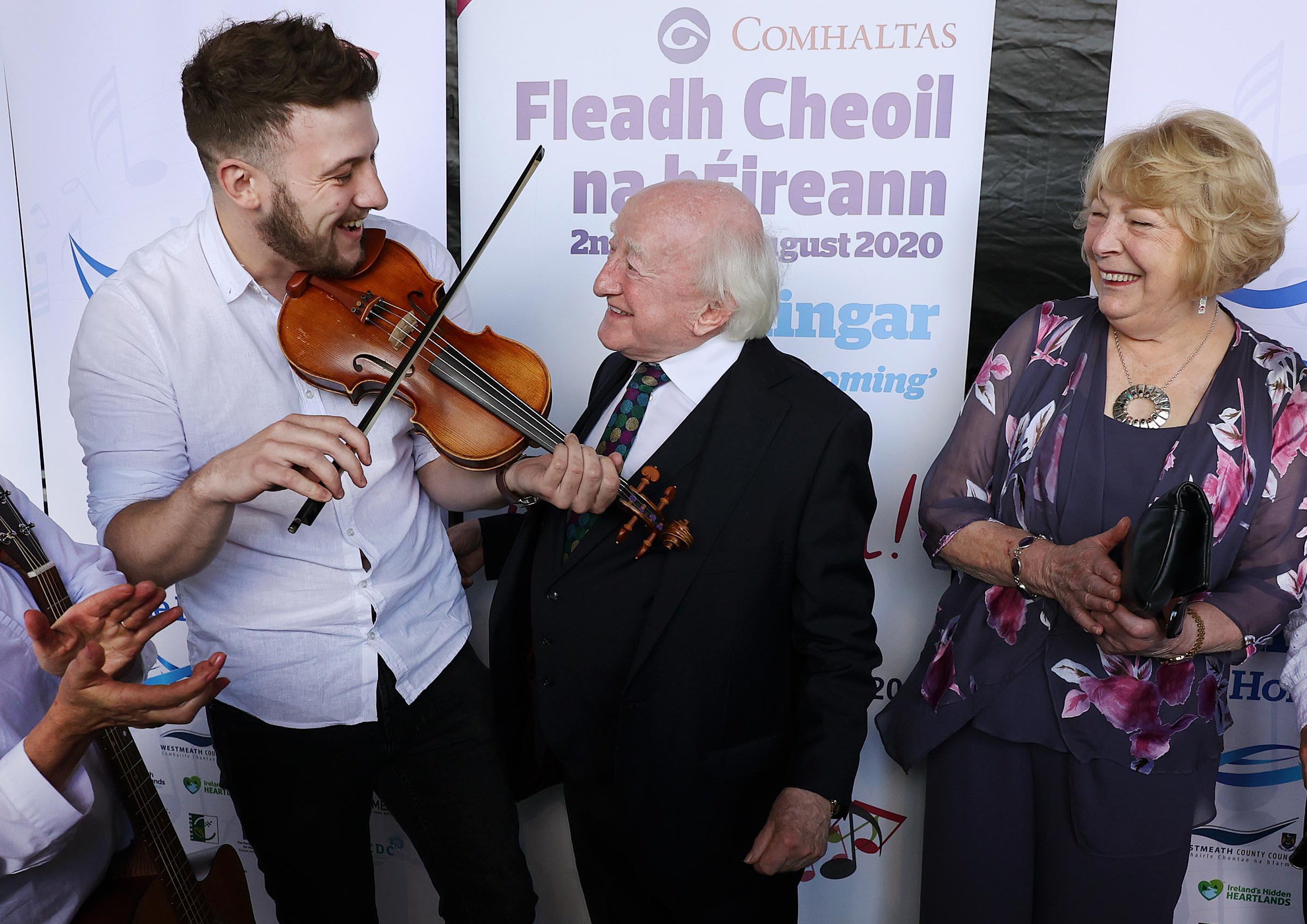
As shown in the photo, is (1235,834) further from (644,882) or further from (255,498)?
(255,498)

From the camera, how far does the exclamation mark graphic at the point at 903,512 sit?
224 cm

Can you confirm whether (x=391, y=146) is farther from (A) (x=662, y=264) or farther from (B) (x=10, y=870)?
(B) (x=10, y=870)

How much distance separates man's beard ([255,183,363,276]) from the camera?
1.56 metres

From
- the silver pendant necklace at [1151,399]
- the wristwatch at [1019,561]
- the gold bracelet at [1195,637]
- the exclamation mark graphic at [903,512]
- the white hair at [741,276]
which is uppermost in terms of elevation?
the white hair at [741,276]

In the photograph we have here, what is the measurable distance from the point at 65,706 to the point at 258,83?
952 millimetres

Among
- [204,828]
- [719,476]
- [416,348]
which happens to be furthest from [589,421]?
[204,828]

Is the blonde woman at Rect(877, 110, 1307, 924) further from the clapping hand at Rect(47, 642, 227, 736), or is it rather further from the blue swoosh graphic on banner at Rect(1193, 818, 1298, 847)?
the clapping hand at Rect(47, 642, 227, 736)

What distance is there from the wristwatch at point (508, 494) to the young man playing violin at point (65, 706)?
57 centimetres

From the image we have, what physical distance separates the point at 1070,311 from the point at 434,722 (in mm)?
1377

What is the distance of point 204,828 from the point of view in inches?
107

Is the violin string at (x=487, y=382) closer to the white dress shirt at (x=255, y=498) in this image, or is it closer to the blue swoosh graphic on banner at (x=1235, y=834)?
the white dress shirt at (x=255, y=498)

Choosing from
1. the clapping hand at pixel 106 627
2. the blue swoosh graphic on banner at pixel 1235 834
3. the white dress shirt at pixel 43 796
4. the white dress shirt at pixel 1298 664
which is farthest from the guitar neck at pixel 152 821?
the blue swoosh graphic on banner at pixel 1235 834

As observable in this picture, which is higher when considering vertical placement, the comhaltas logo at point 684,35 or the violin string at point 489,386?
the comhaltas logo at point 684,35

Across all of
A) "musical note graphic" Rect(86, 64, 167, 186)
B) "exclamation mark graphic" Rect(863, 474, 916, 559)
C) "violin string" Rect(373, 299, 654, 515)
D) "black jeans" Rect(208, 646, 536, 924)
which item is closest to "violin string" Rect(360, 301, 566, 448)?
"violin string" Rect(373, 299, 654, 515)
